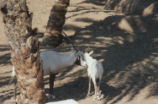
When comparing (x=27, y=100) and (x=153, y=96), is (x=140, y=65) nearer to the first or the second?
(x=153, y=96)

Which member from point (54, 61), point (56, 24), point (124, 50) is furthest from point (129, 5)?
point (54, 61)

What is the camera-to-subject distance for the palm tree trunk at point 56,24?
11742mm

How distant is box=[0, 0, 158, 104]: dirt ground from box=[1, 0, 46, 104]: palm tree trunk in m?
1.61

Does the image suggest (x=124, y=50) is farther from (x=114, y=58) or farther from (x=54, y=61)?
(x=54, y=61)

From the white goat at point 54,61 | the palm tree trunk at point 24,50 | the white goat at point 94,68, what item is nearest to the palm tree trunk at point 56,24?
the white goat at point 54,61

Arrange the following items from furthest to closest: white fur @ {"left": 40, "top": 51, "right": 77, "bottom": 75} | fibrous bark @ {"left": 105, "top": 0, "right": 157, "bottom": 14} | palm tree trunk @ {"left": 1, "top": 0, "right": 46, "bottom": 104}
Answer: fibrous bark @ {"left": 105, "top": 0, "right": 157, "bottom": 14}
white fur @ {"left": 40, "top": 51, "right": 77, "bottom": 75}
palm tree trunk @ {"left": 1, "top": 0, "right": 46, "bottom": 104}

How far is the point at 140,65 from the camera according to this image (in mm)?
9562

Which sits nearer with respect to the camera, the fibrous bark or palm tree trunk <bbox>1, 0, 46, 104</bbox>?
palm tree trunk <bbox>1, 0, 46, 104</bbox>

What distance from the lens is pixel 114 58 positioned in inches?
398

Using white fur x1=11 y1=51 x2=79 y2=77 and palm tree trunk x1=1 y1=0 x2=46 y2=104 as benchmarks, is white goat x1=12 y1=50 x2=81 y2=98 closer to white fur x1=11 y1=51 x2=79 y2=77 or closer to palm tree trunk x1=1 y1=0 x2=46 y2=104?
white fur x1=11 y1=51 x2=79 y2=77

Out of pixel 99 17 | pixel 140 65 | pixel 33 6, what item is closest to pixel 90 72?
pixel 140 65

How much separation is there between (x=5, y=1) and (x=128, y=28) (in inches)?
318

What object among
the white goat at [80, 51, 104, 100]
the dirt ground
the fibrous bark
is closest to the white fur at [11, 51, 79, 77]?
the white goat at [80, 51, 104, 100]

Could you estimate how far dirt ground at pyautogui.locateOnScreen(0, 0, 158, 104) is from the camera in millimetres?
7775
